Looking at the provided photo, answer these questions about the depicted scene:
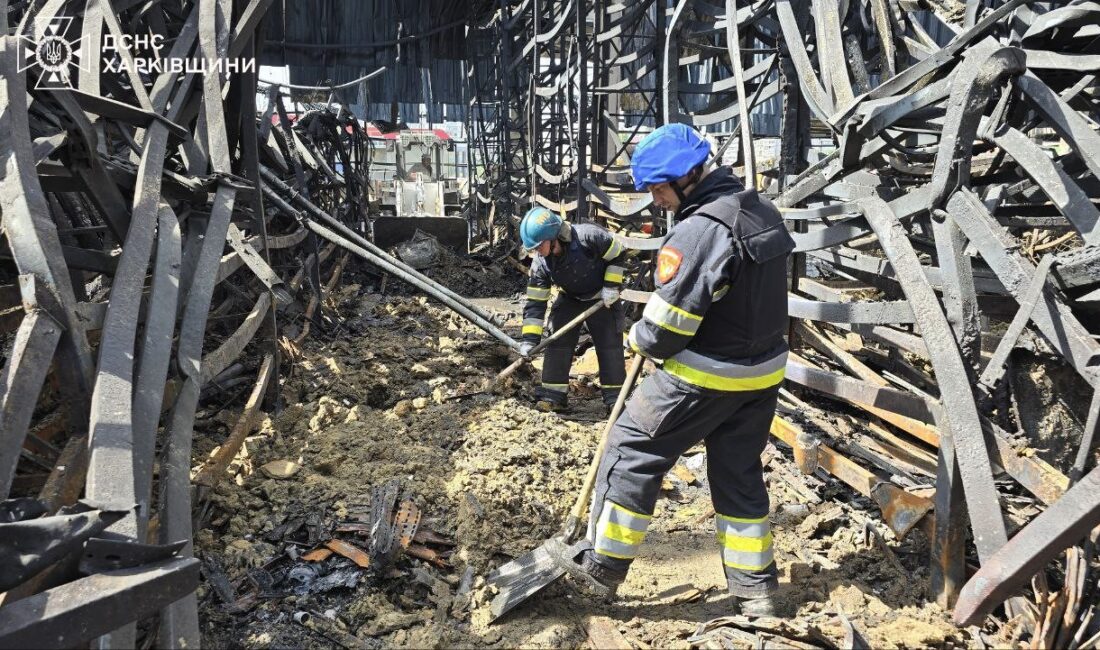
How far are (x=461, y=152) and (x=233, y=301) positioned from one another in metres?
26.8

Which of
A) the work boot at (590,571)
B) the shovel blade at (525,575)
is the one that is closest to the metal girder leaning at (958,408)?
the work boot at (590,571)

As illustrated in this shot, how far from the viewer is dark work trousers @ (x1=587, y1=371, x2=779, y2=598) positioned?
2.96 m

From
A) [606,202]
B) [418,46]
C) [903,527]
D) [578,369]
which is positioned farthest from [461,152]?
[903,527]

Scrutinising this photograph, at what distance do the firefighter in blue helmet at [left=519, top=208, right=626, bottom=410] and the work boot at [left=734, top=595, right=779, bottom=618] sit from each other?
107 inches

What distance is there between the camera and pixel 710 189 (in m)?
3.03

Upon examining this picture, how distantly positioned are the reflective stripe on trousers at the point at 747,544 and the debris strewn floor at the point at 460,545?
0.29m

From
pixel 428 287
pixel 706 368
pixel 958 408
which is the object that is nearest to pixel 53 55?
pixel 428 287

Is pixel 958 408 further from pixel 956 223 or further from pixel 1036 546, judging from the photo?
pixel 956 223

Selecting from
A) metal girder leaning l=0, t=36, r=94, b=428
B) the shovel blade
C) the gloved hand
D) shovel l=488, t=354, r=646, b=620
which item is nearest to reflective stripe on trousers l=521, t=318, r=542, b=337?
the gloved hand

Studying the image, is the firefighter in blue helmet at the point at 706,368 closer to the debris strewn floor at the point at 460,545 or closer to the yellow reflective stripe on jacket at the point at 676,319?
the yellow reflective stripe on jacket at the point at 676,319

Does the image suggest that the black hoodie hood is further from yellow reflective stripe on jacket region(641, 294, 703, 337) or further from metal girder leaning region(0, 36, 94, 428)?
metal girder leaning region(0, 36, 94, 428)

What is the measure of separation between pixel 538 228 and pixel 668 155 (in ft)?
7.34

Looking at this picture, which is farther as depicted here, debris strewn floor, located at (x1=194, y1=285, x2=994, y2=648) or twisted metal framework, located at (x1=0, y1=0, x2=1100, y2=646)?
debris strewn floor, located at (x1=194, y1=285, x2=994, y2=648)

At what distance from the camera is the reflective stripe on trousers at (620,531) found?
→ 9.91 feet
